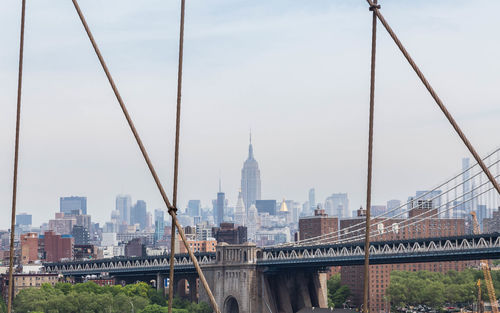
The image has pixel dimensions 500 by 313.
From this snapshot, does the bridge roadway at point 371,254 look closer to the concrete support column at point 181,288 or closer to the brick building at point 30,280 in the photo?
the concrete support column at point 181,288

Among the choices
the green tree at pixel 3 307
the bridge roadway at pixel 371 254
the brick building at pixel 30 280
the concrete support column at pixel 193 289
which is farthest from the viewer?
the brick building at pixel 30 280

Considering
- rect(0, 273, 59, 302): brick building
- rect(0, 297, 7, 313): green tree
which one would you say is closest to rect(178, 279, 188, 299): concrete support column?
rect(0, 273, 59, 302): brick building

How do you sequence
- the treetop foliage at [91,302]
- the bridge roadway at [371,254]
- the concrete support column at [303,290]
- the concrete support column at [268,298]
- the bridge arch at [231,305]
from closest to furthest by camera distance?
the bridge roadway at [371,254]
the treetop foliage at [91,302]
the concrete support column at [268,298]
the bridge arch at [231,305]
the concrete support column at [303,290]

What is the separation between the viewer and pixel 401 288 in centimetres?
19000

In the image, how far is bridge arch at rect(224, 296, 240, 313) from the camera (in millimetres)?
157000

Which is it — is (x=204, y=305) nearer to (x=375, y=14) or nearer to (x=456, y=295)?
(x=456, y=295)

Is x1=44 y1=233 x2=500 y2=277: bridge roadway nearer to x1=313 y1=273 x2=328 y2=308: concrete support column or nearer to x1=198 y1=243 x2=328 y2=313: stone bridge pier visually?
x1=198 y1=243 x2=328 y2=313: stone bridge pier

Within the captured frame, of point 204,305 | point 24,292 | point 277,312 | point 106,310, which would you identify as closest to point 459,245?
point 277,312

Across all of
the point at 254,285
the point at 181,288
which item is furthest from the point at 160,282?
the point at 254,285

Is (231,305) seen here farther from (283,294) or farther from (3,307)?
(3,307)

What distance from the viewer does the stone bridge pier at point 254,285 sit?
156 m

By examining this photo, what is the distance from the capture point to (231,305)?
15812 cm

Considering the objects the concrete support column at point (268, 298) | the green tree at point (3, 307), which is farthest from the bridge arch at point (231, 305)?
the green tree at point (3, 307)

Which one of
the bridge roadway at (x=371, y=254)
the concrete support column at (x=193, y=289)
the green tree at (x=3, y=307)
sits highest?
the bridge roadway at (x=371, y=254)
